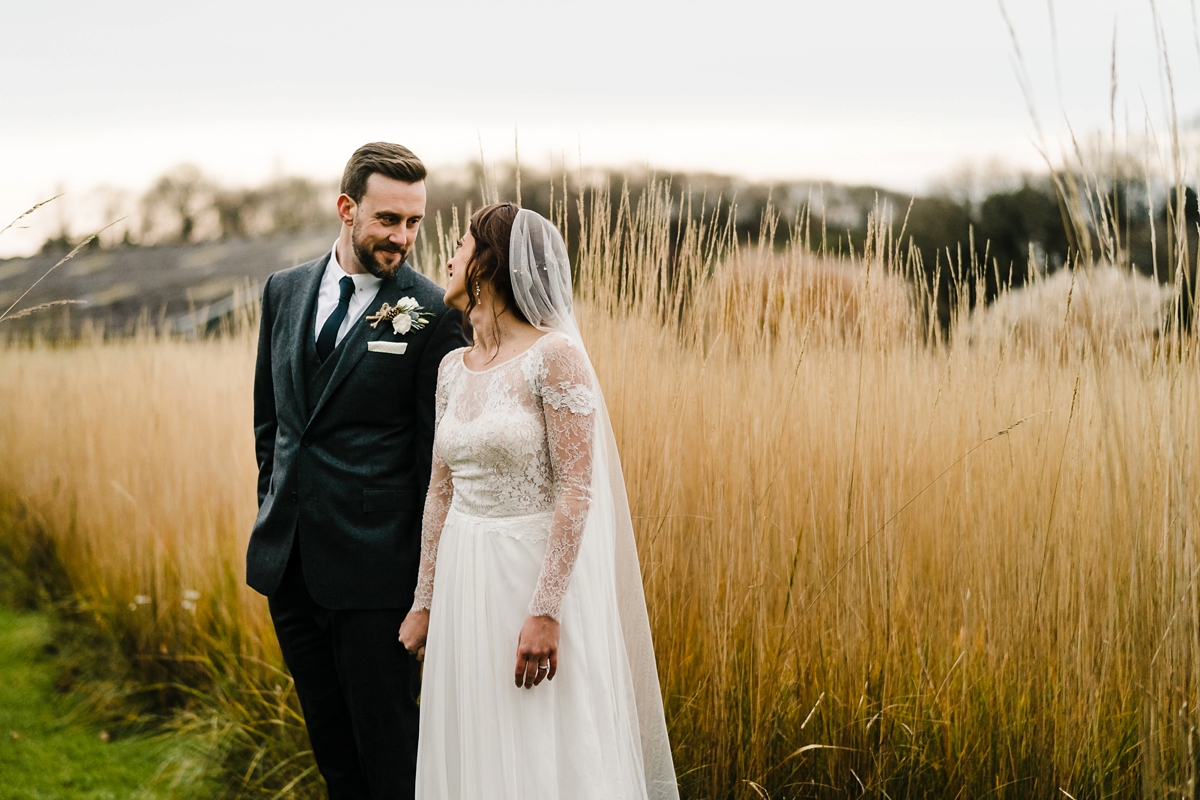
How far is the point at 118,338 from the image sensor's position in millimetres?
6527

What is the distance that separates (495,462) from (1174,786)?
1.84m

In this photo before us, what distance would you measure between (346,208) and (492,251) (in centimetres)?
66

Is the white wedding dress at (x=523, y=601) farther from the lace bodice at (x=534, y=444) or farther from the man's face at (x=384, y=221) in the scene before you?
the man's face at (x=384, y=221)

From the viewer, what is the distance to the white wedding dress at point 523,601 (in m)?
1.84

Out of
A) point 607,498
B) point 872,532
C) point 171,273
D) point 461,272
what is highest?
point 171,273

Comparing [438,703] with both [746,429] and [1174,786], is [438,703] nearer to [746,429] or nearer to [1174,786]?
[746,429]

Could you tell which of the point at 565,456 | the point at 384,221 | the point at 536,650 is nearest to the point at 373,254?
the point at 384,221

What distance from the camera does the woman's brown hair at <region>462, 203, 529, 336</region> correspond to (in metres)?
1.93

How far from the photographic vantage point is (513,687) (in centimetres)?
188

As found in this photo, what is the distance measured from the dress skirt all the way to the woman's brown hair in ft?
1.81

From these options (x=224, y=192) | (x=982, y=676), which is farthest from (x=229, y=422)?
(x=224, y=192)

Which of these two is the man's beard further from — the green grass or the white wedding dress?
the green grass

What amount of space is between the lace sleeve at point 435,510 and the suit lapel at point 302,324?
444mm

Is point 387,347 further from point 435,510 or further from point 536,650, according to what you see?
point 536,650
